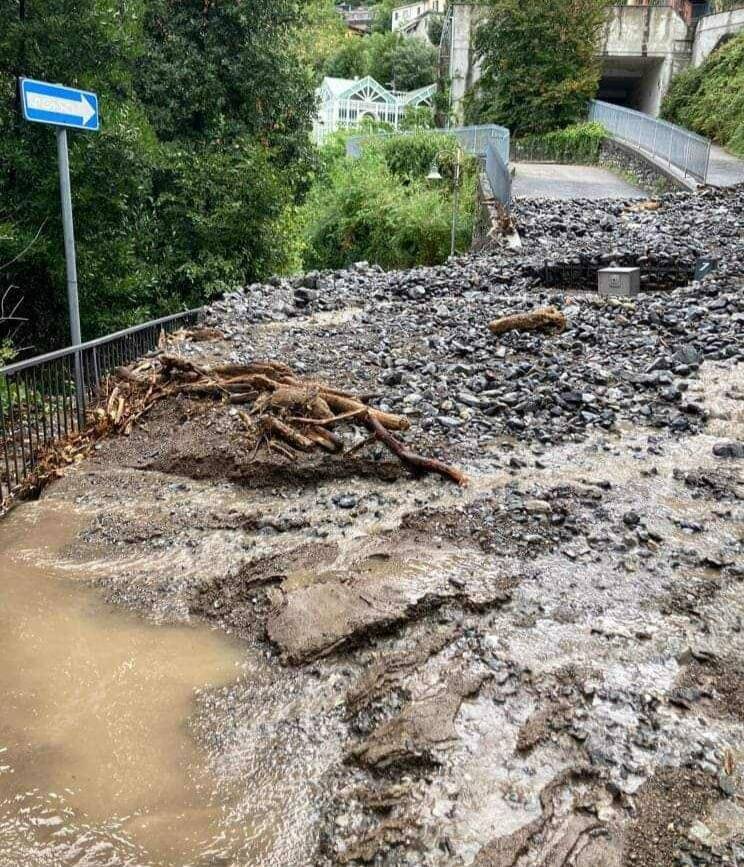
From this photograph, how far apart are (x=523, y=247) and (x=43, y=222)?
33.6ft

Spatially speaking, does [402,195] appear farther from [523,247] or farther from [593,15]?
[593,15]

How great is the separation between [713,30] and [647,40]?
2904mm

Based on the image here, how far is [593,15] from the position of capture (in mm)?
30172

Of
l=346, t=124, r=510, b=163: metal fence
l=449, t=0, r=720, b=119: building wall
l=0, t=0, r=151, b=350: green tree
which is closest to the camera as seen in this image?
l=0, t=0, r=151, b=350: green tree

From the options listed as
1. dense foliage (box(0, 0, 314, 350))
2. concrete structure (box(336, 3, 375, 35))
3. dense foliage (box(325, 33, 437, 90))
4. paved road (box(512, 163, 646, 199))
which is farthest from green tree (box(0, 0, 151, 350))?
concrete structure (box(336, 3, 375, 35))

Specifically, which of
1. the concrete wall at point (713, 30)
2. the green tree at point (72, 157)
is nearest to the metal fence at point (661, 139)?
the concrete wall at point (713, 30)

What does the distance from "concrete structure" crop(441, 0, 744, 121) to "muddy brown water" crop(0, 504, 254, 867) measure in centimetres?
3581

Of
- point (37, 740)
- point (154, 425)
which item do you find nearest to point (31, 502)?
point (154, 425)

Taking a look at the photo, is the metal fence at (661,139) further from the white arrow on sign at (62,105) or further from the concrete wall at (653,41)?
the white arrow on sign at (62,105)

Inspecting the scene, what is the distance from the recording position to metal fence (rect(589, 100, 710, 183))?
2125 cm

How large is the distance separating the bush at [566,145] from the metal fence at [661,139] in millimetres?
645

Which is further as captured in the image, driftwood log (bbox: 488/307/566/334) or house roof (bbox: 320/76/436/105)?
house roof (bbox: 320/76/436/105)

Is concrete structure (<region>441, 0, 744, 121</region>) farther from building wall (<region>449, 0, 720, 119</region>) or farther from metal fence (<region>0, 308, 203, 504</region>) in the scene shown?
metal fence (<region>0, 308, 203, 504</region>)

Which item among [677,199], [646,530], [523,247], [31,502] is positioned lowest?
[31,502]
